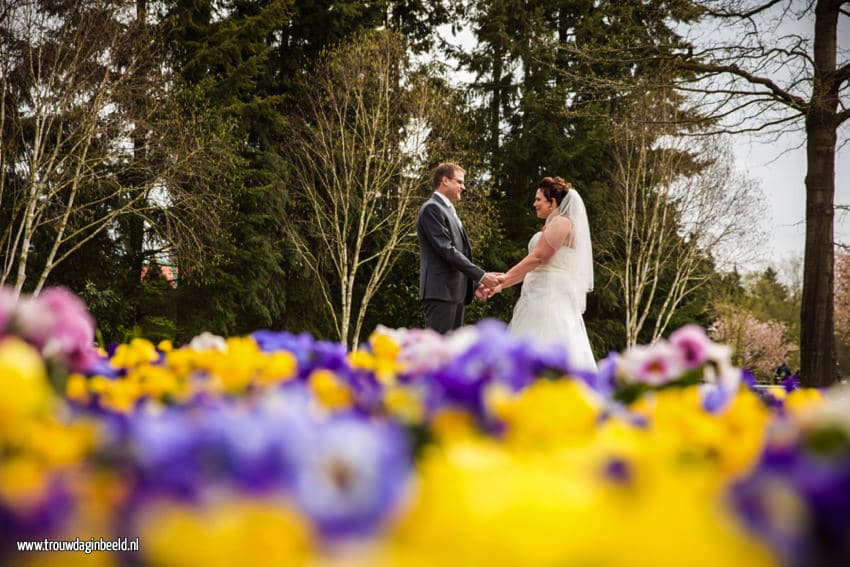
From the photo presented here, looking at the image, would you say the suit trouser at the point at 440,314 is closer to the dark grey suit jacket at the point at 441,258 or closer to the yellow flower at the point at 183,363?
the dark grey suit jacket at the point at 441,258

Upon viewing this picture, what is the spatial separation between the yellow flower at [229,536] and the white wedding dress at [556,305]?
5.65 meters

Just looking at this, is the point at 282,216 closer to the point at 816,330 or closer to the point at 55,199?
the point at 55,199

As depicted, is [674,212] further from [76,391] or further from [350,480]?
[350,480]

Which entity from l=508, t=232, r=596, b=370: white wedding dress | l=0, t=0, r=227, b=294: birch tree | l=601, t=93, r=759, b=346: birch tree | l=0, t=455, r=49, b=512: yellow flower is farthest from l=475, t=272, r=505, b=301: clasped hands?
l=601, t=93, r=759, b=346: birch tree

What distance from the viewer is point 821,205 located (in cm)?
876

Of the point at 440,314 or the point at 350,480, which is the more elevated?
the point at 440,314

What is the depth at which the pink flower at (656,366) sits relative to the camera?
155 cm

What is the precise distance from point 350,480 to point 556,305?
230 inches

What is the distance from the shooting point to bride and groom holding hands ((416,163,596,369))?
6.31 metres

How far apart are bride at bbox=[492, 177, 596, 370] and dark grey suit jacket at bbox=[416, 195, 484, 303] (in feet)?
1.25

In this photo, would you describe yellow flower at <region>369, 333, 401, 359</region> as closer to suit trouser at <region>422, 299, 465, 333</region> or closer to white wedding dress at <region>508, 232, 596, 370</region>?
white wedding dress at <region>508, 232, 596, 370</region>

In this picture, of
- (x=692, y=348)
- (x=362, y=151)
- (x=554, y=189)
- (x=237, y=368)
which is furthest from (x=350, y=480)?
(x=362, y=151)

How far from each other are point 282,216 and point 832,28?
13.2m

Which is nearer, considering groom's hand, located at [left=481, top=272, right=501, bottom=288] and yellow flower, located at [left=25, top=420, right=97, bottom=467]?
yellow flower, located at [left=25, top=420, right=97, bottom=467]
